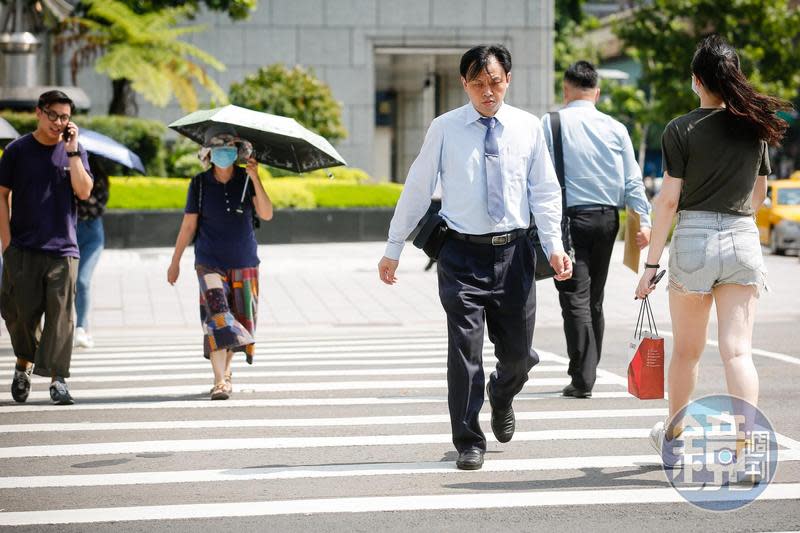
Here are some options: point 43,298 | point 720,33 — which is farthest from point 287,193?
point 720,33

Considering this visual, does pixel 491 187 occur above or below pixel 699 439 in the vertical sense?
above

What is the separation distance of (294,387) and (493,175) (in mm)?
3250

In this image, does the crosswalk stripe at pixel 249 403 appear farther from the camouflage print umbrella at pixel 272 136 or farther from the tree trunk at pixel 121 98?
the tree trunk at pixel 121 98

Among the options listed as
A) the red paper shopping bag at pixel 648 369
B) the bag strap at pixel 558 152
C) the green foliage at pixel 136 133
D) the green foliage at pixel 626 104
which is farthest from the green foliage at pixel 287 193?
the green foliage at pixel 626 104

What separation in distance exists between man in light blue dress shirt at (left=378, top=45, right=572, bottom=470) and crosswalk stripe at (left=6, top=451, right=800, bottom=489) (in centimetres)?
19

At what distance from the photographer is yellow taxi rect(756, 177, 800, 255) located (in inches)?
923

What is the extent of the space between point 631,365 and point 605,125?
240 centimetres

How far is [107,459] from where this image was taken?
644 cm

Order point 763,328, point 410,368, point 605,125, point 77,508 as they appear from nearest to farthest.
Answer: point 77,508, point 605,125, point 410,368, point 763,328

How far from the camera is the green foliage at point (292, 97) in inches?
1091

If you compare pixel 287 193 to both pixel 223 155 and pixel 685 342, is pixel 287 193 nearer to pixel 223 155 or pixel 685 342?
pixel 223 155

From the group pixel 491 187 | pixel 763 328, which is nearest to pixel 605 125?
pixel 491 187

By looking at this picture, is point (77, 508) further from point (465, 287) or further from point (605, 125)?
point (605, 125)

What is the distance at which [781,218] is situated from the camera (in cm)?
2398
